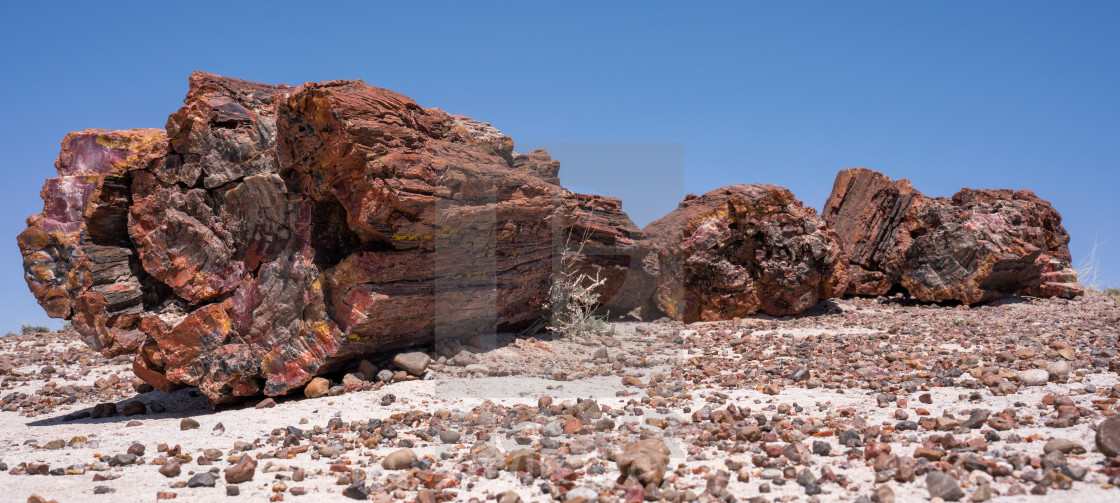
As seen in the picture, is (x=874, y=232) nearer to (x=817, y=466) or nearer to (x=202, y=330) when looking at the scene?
(x=817, y=466)

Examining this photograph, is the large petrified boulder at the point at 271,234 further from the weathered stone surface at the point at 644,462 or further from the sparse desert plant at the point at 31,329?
the sparse desert plant at the point at 31,329

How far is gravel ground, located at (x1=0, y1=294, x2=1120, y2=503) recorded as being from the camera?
12.0 feet

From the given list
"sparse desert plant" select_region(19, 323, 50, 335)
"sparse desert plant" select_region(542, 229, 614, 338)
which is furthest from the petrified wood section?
"sparse desert plant" select_region(19, 323, 50, 335)

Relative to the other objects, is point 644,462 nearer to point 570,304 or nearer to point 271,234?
point 271,234

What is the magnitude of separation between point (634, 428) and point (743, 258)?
7.51 m

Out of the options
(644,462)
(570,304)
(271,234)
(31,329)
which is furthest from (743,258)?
(31,329)

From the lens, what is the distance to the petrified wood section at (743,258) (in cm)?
1156

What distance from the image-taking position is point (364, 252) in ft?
22.1

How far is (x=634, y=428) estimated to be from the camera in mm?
4812

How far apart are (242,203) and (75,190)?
204 cm

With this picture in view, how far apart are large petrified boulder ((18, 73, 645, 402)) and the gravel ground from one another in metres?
0.57

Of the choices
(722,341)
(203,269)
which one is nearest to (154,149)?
(203,269)

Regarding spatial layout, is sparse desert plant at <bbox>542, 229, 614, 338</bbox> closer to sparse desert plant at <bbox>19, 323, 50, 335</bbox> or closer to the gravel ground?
the gravel ground

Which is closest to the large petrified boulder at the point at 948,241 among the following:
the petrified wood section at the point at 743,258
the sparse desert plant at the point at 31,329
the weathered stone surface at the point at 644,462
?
the petrified wood section at the point at 743,258
